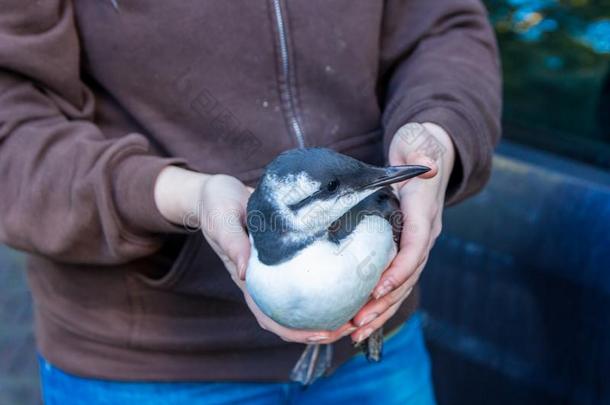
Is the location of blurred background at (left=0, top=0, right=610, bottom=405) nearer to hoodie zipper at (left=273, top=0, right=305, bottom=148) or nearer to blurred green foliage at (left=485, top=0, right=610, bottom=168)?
blurred green foliage at (left=485, top=0, right=610, bottom=168)

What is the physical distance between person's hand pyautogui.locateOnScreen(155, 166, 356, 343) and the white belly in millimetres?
33

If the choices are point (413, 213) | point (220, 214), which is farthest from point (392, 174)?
point (220, 214)

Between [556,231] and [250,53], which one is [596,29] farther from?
[250,53]

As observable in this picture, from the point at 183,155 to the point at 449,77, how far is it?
0.69m

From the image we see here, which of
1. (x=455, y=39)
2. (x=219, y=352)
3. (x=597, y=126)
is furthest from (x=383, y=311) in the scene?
(x=597, y=126)

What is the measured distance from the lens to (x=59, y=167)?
5.44 ft

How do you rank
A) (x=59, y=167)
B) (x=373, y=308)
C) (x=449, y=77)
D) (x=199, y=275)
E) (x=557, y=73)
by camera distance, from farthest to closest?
1. (x=557, y=73)
2. (x=449, y=77)
3. (x=199, y=275)
4. (x=59, y=167)
5. (x=373, y=308)

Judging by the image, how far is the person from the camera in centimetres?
166

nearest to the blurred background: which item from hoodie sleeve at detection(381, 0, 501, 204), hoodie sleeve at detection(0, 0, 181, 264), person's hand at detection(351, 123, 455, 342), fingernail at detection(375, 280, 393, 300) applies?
hoodie sleeve at detection(381, 0, 501, 204)

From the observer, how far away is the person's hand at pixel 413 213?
4.98ft

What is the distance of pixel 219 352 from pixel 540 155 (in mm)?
1539

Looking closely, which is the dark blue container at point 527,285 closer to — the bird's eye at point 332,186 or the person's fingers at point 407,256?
the person's fingers at point 407,256

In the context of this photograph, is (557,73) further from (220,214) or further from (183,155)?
(220,214)

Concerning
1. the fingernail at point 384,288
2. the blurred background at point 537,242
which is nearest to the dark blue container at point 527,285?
the blurred background at point 537,242
